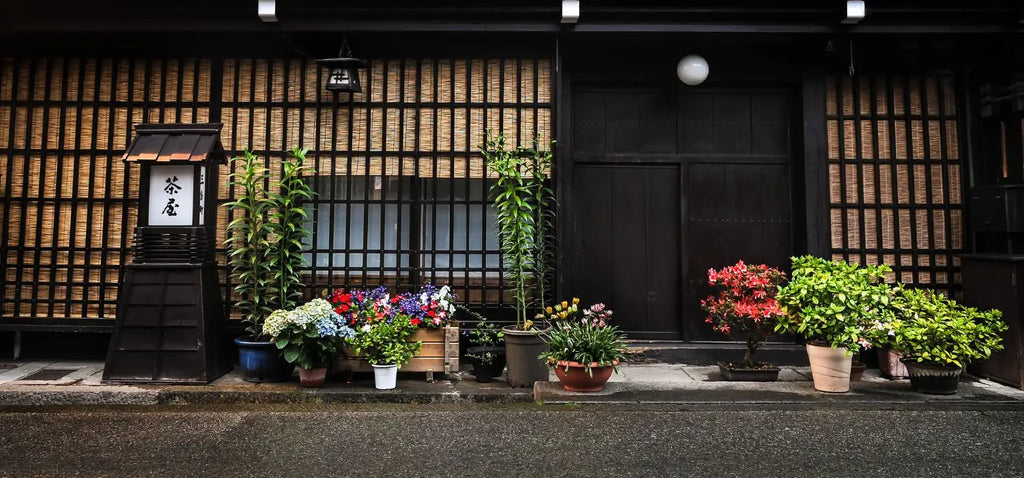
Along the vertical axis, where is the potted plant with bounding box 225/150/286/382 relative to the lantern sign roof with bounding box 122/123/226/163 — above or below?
below

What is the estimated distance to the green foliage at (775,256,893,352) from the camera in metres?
6.77

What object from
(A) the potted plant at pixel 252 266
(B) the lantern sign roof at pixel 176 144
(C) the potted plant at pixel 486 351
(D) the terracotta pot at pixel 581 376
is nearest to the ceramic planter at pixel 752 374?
(D) the terracotta pot at pixel 581 376

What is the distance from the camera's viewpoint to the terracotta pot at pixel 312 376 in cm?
702

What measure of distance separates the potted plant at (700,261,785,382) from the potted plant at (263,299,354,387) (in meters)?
4.55

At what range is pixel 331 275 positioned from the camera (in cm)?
836

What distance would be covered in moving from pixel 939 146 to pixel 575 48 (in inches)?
212

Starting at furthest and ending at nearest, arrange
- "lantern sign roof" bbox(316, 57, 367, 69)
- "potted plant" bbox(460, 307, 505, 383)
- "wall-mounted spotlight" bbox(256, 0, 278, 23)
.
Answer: "lantern sign roof" bbox(316, 57, 367, 69) → "wall-mounted spotlight" bbox(256, 0, 278, 23) → "potted plant" bbox(460, 307, 505, 383)

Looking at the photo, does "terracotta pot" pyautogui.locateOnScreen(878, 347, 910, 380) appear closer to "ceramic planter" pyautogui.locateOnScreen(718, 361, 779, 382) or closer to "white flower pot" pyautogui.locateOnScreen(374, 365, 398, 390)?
"ceramic planter" pyautogui.locateOnScreen(718, 361, 779, 382)

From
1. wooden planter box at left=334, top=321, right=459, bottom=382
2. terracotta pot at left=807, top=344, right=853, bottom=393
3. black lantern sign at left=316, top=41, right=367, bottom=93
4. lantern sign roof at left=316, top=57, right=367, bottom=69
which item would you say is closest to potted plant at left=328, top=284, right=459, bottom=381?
wooden planter box at left=334, top=321, right=459, bottom=382

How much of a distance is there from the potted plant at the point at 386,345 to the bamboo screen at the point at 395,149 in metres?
1.24

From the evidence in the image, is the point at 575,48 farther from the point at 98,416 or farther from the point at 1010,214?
the point at 98,416

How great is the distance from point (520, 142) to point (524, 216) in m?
1.34

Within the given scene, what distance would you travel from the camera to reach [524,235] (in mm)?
7691

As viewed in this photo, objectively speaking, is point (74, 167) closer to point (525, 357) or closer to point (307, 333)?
point (307, 333)
